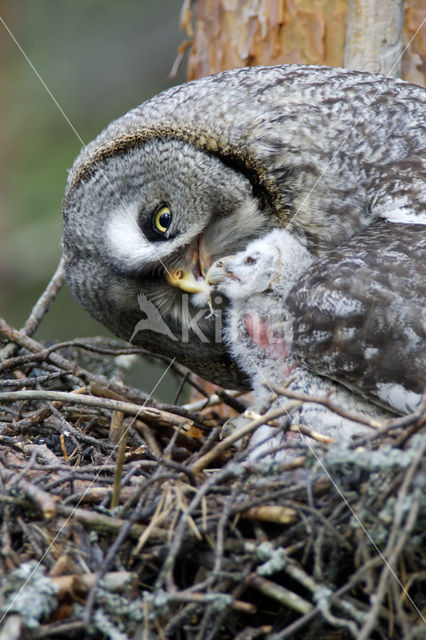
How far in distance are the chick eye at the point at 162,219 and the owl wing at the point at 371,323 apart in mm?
712

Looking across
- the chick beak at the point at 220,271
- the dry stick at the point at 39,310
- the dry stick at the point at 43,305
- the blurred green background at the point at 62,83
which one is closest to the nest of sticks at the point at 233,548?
the chick beak at the point at 220,271

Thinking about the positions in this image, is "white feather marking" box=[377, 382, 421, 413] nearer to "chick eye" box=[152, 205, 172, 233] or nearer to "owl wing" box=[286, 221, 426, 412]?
"owl wing" box=[286, 221, 426, 412]

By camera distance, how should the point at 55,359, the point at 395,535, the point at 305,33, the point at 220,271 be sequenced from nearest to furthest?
1. the point at 395,535
2. the point at 220,271
3. the point at 55,359
4. the point at 305,33

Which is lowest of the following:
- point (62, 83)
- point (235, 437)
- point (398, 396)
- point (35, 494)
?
point (398, 396)

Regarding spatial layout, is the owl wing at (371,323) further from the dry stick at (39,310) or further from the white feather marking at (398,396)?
the dry stick at (39,310)

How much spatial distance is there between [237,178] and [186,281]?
416 millimetres

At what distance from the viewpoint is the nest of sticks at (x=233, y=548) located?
68.8 inches

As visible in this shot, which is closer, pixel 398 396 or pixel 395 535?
pixel 395 535

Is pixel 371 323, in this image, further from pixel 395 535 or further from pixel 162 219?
pixel 162 219

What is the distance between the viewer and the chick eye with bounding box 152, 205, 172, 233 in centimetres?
296

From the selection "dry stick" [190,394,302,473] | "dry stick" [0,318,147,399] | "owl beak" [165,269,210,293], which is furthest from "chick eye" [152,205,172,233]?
"dry stick" [190,394,302,473]

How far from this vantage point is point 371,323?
231 centimetres

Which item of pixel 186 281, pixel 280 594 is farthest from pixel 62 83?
pixel 280 594

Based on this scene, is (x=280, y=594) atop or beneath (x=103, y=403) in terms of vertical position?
beneath
